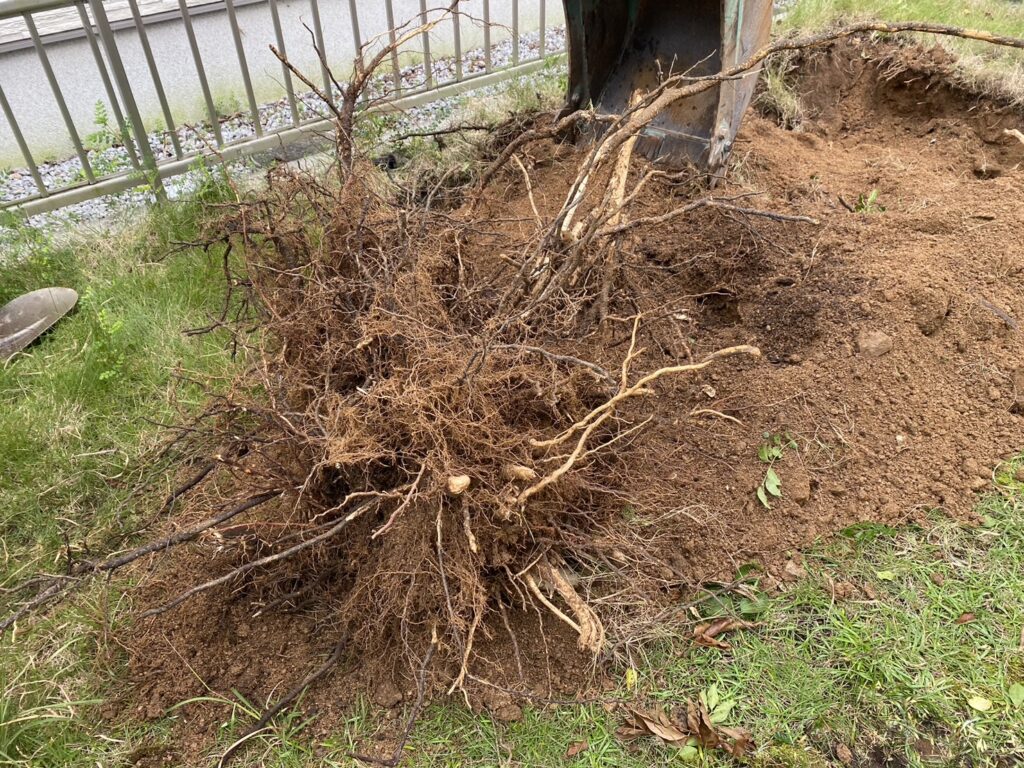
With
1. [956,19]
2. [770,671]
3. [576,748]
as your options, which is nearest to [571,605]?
[576,748]

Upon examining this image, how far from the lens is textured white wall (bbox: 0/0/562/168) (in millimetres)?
5168

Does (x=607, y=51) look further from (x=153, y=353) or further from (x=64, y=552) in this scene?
(x=64, y=552)

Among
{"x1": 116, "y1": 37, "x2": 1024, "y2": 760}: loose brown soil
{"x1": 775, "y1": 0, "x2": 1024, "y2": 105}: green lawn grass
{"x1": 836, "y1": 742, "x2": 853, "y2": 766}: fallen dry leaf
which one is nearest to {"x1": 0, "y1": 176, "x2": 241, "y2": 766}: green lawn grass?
{"x1": 116, "y1": 37, "x2": 1024, "y2": 760}: loose brown soil

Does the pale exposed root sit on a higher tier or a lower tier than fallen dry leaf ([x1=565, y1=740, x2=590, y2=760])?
higher

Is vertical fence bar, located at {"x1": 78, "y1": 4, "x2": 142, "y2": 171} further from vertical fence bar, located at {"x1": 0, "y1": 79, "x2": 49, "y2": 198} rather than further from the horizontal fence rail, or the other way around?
vertical fence bar, located at {"x1": 0, "y1": 79, "x2": 49, "y2": 198}

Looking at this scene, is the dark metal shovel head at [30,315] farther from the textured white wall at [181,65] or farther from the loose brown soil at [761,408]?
the textured white wall at [181,65]

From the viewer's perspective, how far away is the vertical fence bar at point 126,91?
12.2 feet

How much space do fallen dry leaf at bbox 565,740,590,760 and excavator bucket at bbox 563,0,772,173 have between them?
2.33m

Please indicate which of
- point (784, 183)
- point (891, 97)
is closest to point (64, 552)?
point (784, 183)

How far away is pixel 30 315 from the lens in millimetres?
3252

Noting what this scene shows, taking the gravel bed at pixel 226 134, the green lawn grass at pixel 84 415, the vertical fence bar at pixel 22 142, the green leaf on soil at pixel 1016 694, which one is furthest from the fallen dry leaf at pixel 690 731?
the vertical fence bar at pixel 22 142

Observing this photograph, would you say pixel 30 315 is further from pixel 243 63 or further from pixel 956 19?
pixel 956 19

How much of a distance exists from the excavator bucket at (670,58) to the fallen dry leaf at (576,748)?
2327 mm

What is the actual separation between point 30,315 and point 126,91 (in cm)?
147
